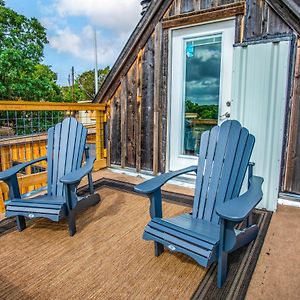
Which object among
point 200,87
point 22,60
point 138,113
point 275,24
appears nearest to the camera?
point 275,24

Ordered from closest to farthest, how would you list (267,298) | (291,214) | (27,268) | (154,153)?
1. (267,298)
2. (27,268)
3. (291,214)
4. (154,153)

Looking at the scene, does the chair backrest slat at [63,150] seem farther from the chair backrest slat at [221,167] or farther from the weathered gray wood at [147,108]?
the weathered gray wood at [147,108]

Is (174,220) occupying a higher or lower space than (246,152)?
lower

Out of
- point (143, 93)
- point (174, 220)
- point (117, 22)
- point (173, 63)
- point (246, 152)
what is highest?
point (117, 22)

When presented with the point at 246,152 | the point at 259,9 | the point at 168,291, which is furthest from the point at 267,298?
the point at 259,9

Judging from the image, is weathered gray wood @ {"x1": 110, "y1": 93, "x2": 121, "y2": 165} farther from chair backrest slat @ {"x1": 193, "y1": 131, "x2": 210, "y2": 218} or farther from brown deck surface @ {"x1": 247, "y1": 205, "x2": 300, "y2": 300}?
brown deck surface @ {"x1": 247, "y1": 205, "x2": 300, "y2": 300}

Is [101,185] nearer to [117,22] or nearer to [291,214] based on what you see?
[291,214]

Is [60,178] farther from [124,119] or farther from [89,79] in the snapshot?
[89,79]

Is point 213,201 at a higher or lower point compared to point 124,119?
lower

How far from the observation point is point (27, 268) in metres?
1.69

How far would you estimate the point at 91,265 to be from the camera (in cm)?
172

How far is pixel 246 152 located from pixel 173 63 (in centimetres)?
209

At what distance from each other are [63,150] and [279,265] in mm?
2119

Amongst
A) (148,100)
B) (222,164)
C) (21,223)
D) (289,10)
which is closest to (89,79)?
(148,100)
